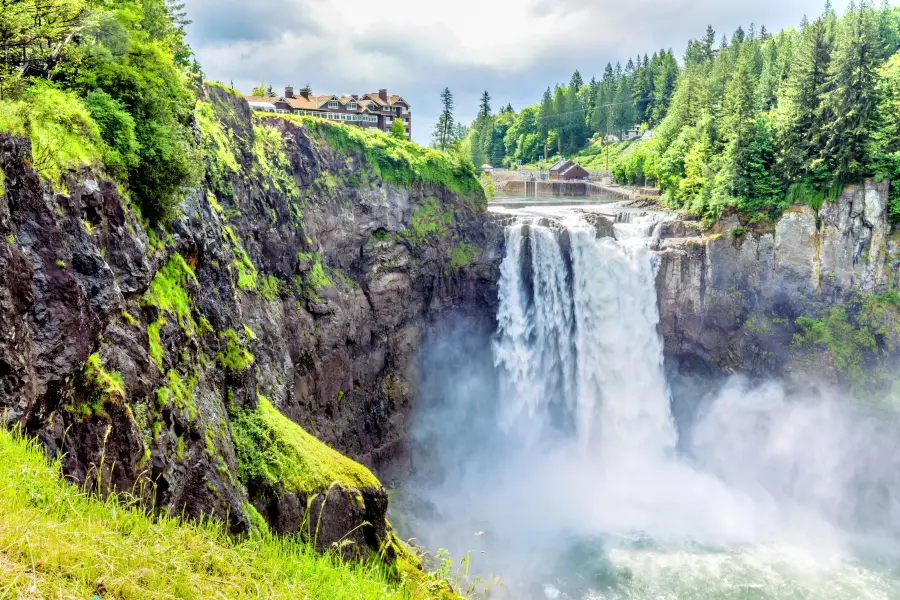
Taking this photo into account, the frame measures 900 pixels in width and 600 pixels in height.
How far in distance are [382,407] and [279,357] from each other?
37.6 feet

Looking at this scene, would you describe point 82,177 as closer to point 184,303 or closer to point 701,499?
point 184,303

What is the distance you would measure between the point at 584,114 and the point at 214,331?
92367mm

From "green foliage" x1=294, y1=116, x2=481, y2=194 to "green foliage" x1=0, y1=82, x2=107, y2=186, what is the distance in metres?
20.0

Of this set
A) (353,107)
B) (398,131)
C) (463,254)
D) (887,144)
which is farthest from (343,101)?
(887,144)

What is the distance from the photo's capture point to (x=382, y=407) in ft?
104

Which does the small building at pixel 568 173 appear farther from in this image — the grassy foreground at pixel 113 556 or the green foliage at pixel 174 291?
the grassy foreground at pixel 113 556

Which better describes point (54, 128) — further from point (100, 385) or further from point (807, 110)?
point (807, 110)

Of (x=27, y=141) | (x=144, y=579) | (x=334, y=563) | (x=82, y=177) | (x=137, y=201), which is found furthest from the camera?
(x=137, y=201)

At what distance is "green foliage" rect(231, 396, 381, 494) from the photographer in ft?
39.3

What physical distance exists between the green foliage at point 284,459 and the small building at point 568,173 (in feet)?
206

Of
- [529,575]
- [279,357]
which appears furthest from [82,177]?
[529,575]

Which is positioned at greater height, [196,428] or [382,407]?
[196,428]

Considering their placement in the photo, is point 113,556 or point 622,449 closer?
point 113,556

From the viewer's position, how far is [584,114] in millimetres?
95688
